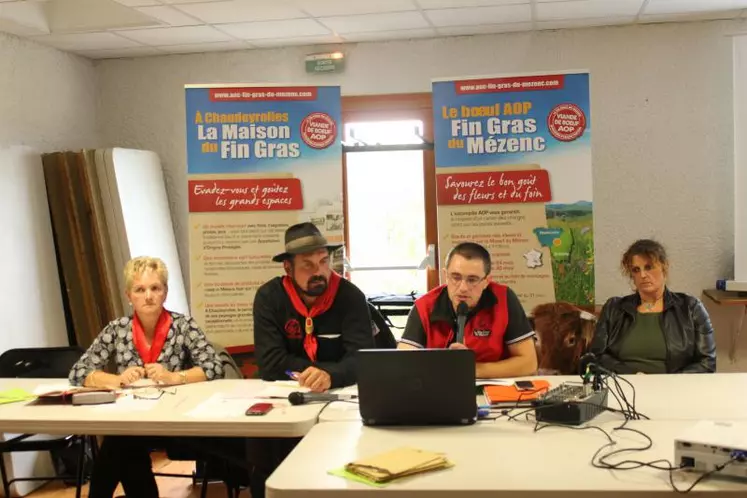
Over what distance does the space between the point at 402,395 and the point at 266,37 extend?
→ 3526mm

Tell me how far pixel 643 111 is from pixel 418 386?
3.52 m

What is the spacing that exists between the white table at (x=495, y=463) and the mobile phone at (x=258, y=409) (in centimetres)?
28

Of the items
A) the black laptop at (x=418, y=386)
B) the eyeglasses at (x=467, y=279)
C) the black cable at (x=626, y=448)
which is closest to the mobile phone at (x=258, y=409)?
the black laptop at (x=418, y=386)

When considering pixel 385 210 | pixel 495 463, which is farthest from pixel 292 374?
pixel 385 210

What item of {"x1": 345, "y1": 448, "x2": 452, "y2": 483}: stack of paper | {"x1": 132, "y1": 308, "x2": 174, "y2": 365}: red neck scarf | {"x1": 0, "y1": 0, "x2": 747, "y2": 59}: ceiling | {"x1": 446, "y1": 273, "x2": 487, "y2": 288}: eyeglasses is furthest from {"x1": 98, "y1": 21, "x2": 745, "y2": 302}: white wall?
{"x1": 345, "y1": 448, "x2": 452, "y2": 483}: stack of paper

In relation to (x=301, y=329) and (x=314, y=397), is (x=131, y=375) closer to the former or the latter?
(x=301, y=329)

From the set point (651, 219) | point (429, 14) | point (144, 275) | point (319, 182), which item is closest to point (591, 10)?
point (429, 14)

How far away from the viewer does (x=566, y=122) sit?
15.3 ft

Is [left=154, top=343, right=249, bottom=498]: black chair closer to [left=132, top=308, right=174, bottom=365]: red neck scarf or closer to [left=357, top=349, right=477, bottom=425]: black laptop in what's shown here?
[left=132, top=308, right=174, bottom=365]: red neck scarf

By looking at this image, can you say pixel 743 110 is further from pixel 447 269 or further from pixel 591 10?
pixel 447 269

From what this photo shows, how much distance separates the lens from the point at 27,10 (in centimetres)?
473

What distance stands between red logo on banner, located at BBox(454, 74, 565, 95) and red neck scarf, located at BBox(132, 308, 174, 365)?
7.05 ft

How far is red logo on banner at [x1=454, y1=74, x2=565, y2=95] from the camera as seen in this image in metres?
4.67

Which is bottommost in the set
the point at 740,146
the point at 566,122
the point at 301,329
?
the point at 301,329
